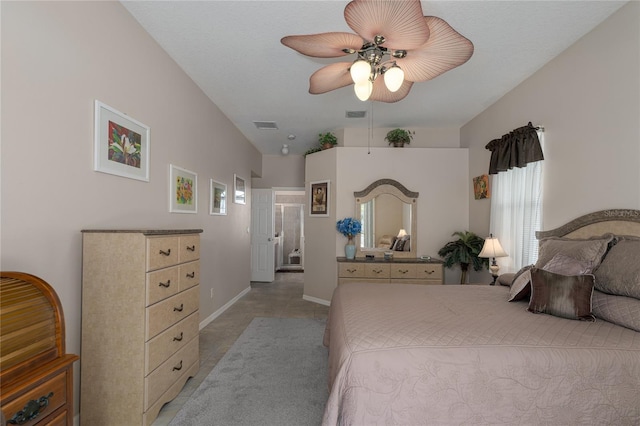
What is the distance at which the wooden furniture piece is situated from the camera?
1.08 m

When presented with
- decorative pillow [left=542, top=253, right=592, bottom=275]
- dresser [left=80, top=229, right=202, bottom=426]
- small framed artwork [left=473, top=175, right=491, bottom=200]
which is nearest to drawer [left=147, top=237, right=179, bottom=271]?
dresser [left=80, top=229, right=202, bottom=426]

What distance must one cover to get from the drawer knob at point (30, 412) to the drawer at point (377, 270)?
3.57m

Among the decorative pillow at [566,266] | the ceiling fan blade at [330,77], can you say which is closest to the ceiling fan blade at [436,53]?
the ceiling fan blade at [330,77]

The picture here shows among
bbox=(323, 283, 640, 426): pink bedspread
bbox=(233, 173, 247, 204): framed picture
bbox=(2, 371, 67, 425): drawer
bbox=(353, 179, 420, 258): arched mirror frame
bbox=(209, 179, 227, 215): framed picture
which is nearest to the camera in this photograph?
bbox=(2, 371, 67, 425): drawer

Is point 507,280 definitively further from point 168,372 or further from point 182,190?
point 182,190

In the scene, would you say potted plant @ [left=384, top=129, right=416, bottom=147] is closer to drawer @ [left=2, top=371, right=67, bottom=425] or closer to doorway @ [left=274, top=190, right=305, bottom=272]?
doorway @ [left=274, top=190, right=305, bottom=272]

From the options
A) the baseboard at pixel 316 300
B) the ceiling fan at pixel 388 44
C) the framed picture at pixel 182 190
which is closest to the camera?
the ceiling fan at pixel 388 44

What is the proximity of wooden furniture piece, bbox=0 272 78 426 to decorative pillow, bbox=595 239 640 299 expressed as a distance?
112 inches

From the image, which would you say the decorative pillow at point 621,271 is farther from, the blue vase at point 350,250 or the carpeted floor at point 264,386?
the blue vase at point 350,250

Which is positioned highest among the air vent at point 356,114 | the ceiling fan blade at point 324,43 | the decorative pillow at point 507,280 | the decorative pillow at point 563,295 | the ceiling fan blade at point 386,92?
the air vent at point 356,114

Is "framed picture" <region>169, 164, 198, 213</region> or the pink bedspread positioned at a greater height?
"framed picture" <region>169, 164, 198, 213</region>

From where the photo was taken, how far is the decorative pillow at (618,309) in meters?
1.62

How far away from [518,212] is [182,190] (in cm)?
362

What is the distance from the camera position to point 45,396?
1.17m
